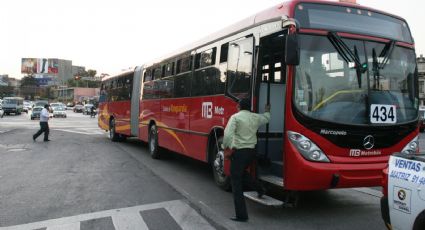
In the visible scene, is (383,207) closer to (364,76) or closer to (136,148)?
(364,76)

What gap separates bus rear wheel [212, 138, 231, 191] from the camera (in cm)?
866

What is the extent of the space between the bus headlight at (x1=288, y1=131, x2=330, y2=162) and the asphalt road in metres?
0.93

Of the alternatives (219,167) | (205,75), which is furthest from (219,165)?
(205,75)

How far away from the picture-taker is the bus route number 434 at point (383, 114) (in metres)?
6.85

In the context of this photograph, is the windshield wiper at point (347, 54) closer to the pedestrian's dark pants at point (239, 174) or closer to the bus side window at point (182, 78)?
the pedestrian's dark pants at point (239, 174)

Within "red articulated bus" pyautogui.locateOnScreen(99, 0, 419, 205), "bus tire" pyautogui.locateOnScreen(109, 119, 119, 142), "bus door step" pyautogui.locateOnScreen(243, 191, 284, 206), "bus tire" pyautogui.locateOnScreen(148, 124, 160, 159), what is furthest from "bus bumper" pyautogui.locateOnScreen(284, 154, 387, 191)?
"bus tire" pyautogui.locateOnScreen(109, 119, 119, 142)

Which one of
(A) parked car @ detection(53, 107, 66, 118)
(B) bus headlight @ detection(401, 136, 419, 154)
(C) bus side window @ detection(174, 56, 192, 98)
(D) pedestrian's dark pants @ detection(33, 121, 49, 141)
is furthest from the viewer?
(A) parked car @ detection(53, 107, 66, 118)

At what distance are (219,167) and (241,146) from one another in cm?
229

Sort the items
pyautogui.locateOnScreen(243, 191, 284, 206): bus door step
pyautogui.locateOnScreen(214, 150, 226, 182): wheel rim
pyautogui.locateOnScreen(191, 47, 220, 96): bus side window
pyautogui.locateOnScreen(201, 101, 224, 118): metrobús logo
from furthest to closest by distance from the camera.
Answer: pyautogui.locateOnScreen(191, 47, 220, 96): bus side window, pyautogui.locateOnScreen(201, 101, 224, 118): metrobús logo, pyautogui.locateOnScreen(214, 150, 226, 182): wheel rim, pyautogui.locateOnScreen(243, 191, 284, 206): bus door step

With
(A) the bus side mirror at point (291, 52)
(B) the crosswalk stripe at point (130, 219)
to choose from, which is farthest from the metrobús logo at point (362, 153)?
(B) the crosswalk stripe at point (130, 219)

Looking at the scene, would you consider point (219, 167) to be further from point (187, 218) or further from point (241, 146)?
point (241, 146)

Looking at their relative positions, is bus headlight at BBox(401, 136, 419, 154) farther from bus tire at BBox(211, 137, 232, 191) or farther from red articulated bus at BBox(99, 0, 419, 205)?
bus tire at BBox(211, 137, 232, 191)

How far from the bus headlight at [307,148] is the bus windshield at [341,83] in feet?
1.16

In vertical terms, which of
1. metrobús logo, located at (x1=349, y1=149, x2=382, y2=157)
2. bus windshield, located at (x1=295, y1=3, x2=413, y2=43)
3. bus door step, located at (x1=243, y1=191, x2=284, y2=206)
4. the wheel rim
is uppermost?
bus windshield, located at (x1=295, y1=3, x2=413, y2=43)
